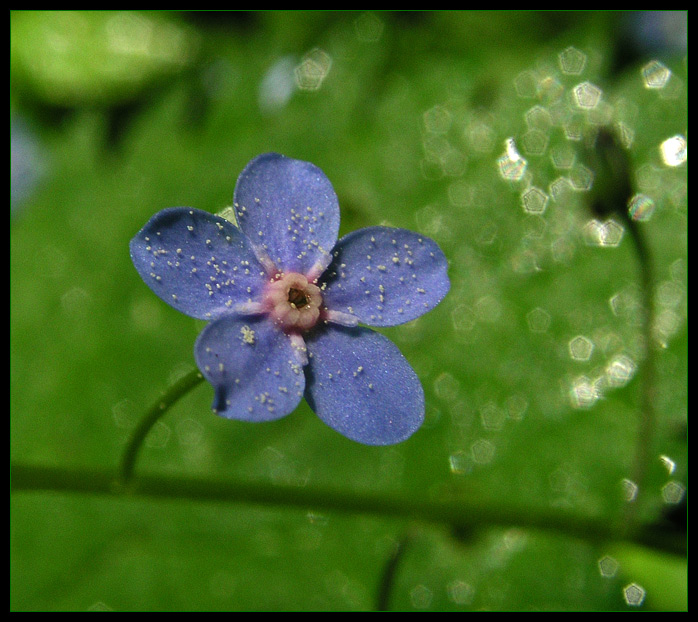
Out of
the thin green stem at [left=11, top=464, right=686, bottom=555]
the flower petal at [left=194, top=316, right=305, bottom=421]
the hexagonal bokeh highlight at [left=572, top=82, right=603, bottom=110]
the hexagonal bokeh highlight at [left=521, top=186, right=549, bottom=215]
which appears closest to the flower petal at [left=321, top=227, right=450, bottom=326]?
the flower petal at [left=194, top=316, right=305, bottom=421]

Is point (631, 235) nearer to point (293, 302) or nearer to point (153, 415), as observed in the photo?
point (293, 302)

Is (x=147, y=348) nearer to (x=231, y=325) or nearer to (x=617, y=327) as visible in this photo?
(x=231, y=325)

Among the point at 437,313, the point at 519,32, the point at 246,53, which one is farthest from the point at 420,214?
the point at 519,32

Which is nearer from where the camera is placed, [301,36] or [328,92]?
[328,92]

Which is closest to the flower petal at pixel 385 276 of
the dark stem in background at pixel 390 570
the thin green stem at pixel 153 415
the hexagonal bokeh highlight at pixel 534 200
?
the thin green stem at pixel 153 415

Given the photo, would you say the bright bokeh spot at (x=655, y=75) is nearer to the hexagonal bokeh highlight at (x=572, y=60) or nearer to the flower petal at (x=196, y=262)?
the hexagonal bokeh highlight at (x=572, y=60)

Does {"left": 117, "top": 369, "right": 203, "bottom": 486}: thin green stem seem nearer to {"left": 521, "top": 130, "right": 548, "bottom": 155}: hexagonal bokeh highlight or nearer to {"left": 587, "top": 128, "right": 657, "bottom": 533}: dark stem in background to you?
{"left": 587, "top": 128, "right": 657, "bottom": 533}: dark stem in background
